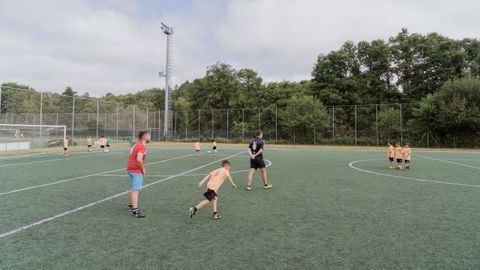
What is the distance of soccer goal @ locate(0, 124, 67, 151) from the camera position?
27.5 meters

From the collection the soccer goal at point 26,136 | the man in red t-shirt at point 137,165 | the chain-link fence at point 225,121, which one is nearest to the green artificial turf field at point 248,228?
the man in red t-shirt at point 137,165

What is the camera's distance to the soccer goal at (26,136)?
27.5 m

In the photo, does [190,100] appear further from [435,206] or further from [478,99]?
[435,206]

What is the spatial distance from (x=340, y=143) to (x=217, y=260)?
40983mm

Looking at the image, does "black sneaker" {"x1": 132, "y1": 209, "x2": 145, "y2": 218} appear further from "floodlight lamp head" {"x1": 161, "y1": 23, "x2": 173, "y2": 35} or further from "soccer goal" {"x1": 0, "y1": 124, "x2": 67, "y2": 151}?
"floodlight lamp head" {"x1": 161, "y1": 23, "x2": 173, "y2": 35}

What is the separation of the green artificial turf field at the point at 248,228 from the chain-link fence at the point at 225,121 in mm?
27972

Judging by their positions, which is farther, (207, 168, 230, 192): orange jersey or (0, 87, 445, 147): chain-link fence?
(0, 87, 445, 147): chain-link fence

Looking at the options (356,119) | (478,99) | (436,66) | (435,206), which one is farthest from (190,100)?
(435,206)

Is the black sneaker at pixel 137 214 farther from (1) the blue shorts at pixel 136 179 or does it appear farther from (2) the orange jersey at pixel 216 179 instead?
(2) the orange jersey at pixel 216 179

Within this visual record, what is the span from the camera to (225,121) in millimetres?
53938

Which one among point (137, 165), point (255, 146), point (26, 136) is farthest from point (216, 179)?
point (26, 136)

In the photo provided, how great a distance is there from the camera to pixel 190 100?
7488 centimetres

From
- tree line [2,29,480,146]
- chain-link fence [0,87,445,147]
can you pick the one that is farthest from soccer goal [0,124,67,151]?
tree line [2,29,480,146]

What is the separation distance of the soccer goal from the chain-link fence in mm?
1483
